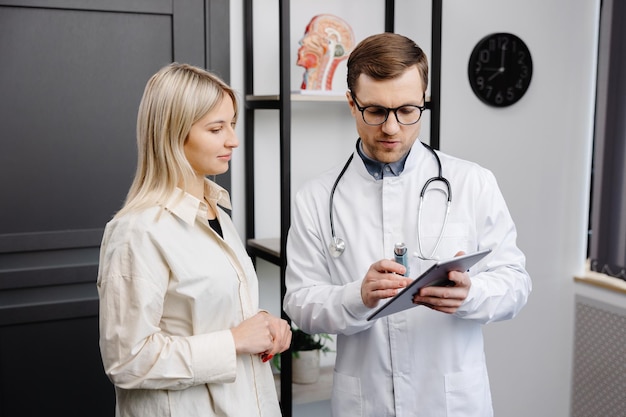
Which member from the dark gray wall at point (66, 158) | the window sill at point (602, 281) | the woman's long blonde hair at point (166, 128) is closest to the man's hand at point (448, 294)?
the woman's long blonde hair at point (166, 128)

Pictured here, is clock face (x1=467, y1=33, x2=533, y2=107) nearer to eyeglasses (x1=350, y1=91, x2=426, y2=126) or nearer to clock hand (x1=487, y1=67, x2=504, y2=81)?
clock hand (x1=487, y1=67, x2=504, y2=81)

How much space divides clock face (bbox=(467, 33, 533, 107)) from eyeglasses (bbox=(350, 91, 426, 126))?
1.43m

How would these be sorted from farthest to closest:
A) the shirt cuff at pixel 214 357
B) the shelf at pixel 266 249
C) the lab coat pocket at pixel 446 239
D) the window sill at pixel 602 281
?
1. the window sill at pixel 602 281
2. the shelf at pixel 266 249
3. the lab coat pocket at pixel 446 239
4. the shirt cuff at pixel 214 357

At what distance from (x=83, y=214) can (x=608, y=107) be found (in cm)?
205

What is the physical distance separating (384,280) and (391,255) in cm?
23

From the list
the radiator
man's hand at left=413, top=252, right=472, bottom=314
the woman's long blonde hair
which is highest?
the woman's long blonde hair

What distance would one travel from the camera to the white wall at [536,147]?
2.87 meters

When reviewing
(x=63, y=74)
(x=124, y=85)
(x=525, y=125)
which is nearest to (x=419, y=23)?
(x=525, y=125)

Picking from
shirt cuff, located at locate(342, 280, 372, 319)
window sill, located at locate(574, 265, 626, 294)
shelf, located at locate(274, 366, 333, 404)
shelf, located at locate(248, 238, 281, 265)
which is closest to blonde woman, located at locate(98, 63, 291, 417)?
shirt cuff, located at locate(342, 280, 372, 319)

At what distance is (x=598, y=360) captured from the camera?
9.50ft

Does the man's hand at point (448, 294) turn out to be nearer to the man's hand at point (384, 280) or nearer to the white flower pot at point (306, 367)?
the man's hand at point (384, 280)

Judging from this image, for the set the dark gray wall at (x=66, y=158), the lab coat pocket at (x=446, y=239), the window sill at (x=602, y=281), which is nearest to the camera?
the lab coat pocket at (x=446, y=239)

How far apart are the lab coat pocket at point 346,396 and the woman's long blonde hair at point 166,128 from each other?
0.62 meters

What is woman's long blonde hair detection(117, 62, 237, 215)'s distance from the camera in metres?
1.39
